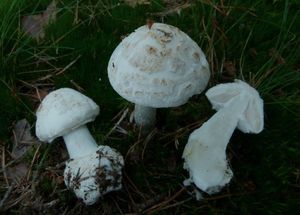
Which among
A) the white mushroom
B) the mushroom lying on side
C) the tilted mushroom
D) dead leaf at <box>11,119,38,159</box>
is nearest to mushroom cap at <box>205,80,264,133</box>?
the mushroom lying on side

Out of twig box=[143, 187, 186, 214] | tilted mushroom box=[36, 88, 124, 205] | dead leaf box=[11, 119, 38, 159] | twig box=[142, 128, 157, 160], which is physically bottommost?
twig box=[143, 187, 186, 214]

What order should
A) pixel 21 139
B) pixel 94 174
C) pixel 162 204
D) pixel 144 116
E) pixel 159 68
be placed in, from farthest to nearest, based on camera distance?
pixel 21 139 → pixel 144 116 → pixel 162 204 → pixel 94 174 → pixel 159 68

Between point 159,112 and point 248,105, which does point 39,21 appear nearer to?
point 159,112

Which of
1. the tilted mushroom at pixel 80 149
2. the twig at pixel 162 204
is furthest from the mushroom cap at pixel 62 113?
the twig at pixel 162 204

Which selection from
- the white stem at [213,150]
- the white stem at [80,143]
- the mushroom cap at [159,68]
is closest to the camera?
the mushroom cap at [159,68]

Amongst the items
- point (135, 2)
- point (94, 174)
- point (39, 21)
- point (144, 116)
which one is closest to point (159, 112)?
point (144, 116)

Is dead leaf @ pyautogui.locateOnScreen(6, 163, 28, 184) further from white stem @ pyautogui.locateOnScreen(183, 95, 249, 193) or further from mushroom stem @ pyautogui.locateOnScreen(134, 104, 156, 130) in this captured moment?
white stem @ pyautogui.locateOnScreen(183, 95, 249, 193)

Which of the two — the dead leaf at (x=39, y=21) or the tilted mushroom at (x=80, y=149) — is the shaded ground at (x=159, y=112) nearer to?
the dead leaf at (x=39, y=21)
